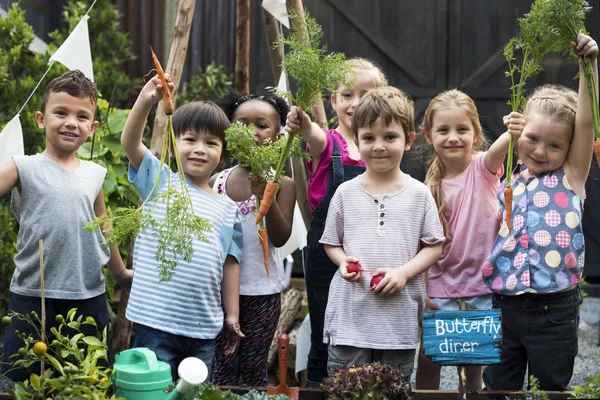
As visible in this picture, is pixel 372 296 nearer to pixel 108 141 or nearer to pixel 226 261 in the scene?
pixel 226 261

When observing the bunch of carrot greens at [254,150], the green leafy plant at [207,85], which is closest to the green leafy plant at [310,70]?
the bunch of carrot greens at [254,150]

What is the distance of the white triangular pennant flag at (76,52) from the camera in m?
3.62

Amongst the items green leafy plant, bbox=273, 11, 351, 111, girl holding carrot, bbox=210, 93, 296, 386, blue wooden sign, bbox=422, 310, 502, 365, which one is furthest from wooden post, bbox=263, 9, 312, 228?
blue wooden sign, bbox=422, 310, 502, 365

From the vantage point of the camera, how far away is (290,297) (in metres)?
5.12

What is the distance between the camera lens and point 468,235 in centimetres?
314

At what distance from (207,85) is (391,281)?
345cm

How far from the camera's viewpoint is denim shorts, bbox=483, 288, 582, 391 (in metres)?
2.92

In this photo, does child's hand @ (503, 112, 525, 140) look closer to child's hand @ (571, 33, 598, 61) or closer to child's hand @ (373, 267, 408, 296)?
child's hand @ (571, 33, 598, 61)

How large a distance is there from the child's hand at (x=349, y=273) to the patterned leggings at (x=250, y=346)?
0.54m

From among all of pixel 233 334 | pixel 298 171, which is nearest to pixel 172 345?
pixel 233 334

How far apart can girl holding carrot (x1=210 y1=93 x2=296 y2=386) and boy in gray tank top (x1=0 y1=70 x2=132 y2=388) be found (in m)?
0.54

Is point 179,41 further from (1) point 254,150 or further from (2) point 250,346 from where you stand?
(2) point 250,346


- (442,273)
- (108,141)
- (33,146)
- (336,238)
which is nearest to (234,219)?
(336,238)

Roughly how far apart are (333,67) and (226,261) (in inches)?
34.4
